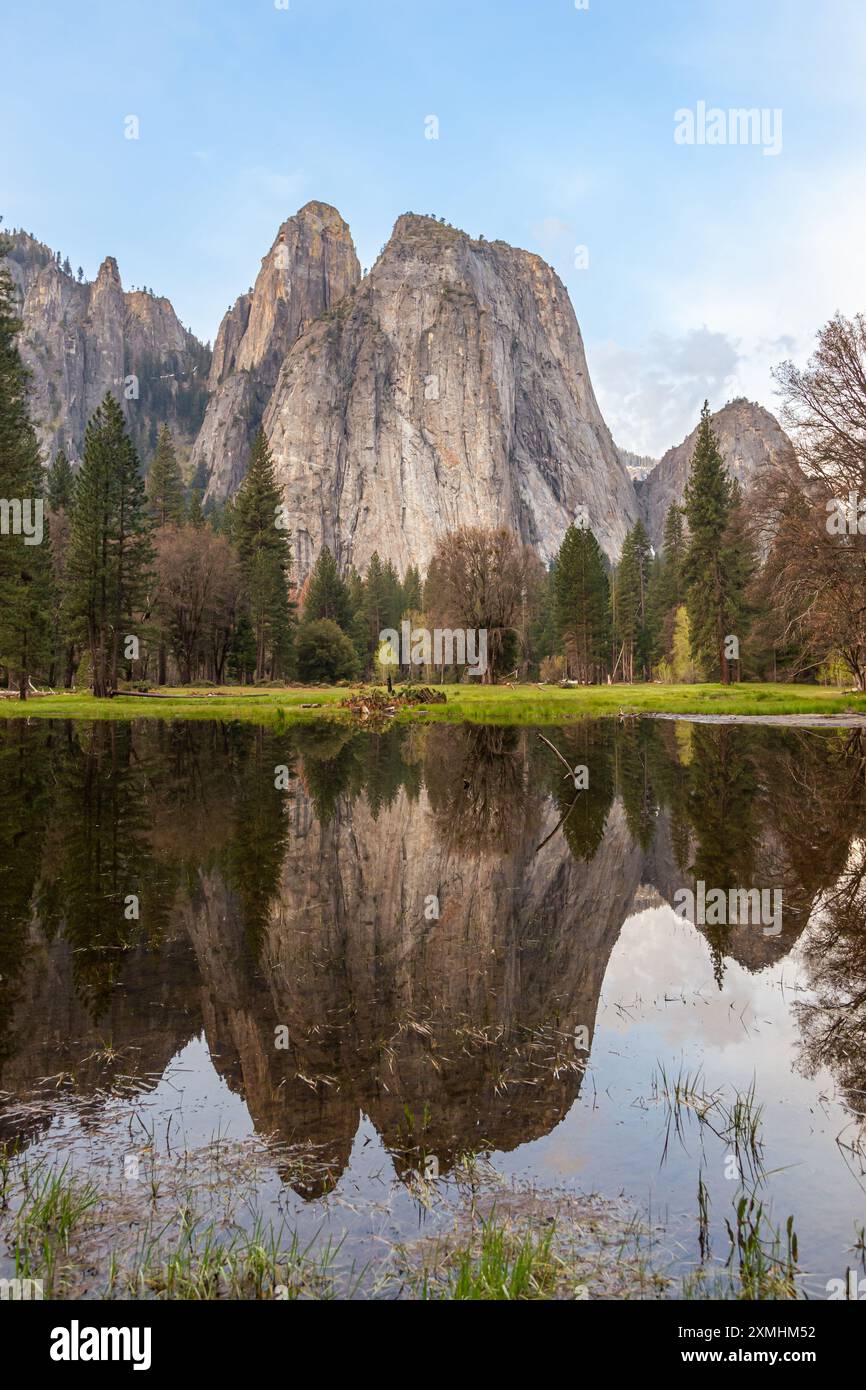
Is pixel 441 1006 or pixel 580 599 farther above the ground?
pixel 580 599

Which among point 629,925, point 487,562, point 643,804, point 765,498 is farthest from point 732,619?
point 629,925

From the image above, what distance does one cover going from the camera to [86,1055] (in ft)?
21.0

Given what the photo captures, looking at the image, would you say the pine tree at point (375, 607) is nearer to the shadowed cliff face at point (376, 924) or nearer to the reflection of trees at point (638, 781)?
the reflection of trees at point (638, 781)

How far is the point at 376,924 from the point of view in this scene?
9.76 metres

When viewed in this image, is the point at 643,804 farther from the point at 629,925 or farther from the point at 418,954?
the point at 418,954

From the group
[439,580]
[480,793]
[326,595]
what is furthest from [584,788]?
[326,595]

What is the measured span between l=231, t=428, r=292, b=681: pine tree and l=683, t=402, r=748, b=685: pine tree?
35.7 m

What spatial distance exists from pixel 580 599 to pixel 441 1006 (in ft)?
289

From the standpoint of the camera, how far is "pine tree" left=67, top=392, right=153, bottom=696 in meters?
58.2

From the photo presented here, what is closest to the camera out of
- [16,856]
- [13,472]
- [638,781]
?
[16,856]

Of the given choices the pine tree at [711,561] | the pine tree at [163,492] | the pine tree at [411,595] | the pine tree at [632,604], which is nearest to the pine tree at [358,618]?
the pine tree at [411,595]

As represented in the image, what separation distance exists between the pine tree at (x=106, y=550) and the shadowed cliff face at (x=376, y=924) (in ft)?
130

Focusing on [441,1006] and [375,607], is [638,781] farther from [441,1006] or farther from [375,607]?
[375,607]

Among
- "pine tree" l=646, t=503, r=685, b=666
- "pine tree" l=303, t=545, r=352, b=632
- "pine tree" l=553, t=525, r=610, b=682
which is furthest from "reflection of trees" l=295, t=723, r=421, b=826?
"pine tree" l=646, t=503, r=685, b=666
